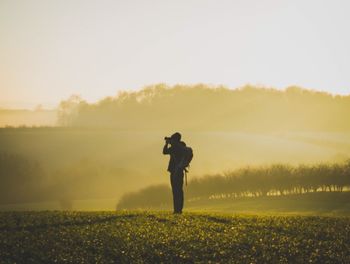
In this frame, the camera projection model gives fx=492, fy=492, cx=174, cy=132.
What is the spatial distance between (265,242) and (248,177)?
569 ft

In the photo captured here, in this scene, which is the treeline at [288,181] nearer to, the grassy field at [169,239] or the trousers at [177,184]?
the trousers at [177,184]

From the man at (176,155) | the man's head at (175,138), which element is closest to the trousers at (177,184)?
the man at (176,155)

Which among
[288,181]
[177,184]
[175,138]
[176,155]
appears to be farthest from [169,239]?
[288,181]

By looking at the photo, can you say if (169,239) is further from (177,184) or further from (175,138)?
(175,138)

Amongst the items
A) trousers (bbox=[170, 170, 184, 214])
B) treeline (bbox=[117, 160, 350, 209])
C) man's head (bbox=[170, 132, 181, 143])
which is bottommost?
treeline (bbox=[117, 160, 350, 209])

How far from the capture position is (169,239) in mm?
26672

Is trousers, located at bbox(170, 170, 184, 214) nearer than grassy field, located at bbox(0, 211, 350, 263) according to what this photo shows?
No

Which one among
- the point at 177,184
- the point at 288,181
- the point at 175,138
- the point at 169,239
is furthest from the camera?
the point at 288,181

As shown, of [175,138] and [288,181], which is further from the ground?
[175,138]

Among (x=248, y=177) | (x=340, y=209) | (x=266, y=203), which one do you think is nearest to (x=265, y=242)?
(x=340, y=209)

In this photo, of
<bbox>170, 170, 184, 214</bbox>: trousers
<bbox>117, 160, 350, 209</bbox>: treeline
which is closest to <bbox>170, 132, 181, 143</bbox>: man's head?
<bbox>170, 170, 184, 214</bbox>: trousers

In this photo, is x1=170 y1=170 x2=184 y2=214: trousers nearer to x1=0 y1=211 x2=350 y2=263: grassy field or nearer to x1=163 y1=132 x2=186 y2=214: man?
x1=163 y1=132 x2=186 y2=214: man

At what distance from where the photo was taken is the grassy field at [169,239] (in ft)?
79.1

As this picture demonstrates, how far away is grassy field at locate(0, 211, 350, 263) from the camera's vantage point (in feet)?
79.1
